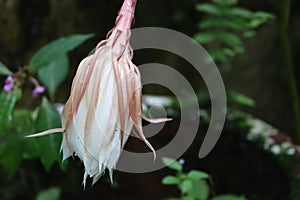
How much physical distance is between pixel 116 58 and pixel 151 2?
47.4 inches

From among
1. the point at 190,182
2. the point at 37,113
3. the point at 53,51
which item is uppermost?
the point at 53,51

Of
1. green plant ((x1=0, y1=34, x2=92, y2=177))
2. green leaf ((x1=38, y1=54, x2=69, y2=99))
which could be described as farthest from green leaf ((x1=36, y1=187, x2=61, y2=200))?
green leaf ((x1=38, y1=54, x2=69, y2=99))

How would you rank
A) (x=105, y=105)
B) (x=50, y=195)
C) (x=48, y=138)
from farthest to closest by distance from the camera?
1. (x=50, y=195)
2. (x=48, y=138)
3. (x=105, y=105)

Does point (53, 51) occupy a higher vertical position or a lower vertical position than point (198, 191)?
higher

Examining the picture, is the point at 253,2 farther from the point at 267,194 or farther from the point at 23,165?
the point at 23,165

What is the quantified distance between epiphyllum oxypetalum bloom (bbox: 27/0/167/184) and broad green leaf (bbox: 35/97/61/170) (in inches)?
9.6

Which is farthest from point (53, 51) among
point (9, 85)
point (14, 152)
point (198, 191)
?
point (198, 191)

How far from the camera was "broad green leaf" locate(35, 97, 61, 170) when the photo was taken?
90 cm

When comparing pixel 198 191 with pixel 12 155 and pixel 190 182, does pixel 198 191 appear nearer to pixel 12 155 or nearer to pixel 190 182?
pixel 190 182

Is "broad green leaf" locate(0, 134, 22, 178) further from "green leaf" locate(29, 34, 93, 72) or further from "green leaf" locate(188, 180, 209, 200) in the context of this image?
"green leaf" locate(188, 180, 209, 200)

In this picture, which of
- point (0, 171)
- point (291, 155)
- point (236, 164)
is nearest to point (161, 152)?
point (236, 164)

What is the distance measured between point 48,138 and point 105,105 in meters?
0.33

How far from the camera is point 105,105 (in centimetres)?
61

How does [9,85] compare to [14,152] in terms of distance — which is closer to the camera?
[9,85]
